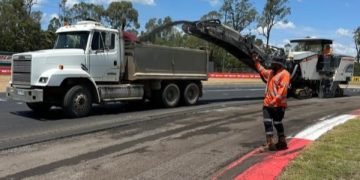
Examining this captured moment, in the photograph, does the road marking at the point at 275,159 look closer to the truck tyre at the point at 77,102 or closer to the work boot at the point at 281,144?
the work boot at the point at 281,144

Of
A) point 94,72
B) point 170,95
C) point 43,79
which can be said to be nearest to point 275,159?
point 43,79

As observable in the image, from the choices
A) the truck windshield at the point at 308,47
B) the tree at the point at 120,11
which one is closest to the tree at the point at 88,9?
the tree at the point at 120,11

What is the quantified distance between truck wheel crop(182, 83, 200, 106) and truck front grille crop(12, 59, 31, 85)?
6.68m

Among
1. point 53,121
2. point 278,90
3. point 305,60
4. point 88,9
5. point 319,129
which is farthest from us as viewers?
point 88,9

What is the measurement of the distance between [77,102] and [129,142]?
4.80 meters

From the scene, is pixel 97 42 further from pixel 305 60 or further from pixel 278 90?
pixel 305 60

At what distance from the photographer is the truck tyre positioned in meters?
14.7

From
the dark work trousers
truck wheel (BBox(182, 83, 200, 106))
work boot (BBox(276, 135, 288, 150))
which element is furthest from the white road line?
truck wheel (BBox(182, 83, 200, 106))

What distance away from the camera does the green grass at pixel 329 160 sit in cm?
764

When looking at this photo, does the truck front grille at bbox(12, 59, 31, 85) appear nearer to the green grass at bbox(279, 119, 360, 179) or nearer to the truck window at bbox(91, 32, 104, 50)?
the truck window at bbox(91, 32, 104, 50)

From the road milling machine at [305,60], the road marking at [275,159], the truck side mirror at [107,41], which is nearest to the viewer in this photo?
the road marking at [275,159]

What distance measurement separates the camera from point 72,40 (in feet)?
52.1

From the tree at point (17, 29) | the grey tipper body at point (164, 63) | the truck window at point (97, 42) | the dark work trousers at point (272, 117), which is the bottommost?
the dark work trousers at point (272, 117)

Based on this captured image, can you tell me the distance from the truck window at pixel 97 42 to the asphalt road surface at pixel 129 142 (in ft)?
6.73
